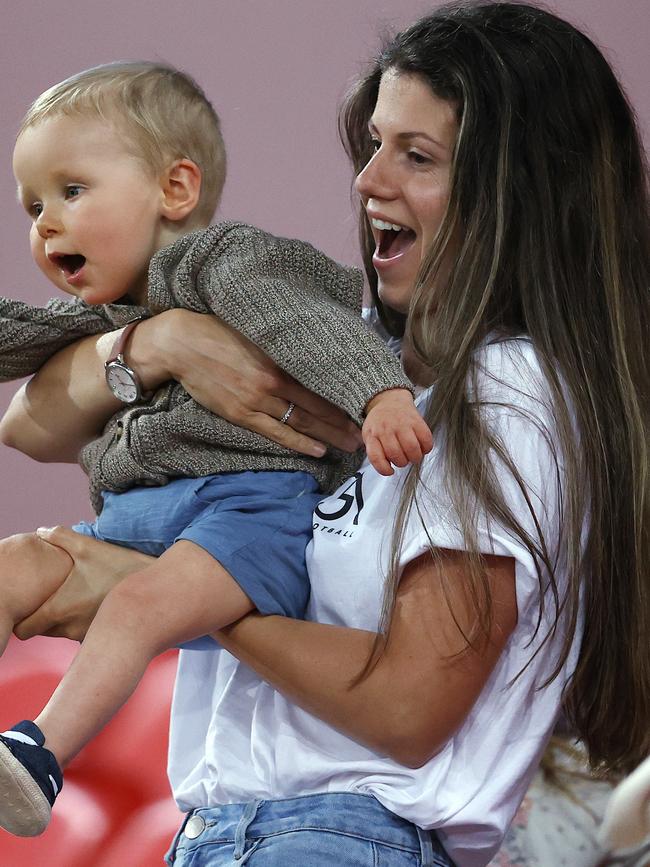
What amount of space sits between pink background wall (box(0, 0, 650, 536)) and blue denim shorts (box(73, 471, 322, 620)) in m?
1.18

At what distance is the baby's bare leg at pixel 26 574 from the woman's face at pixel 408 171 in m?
0.47

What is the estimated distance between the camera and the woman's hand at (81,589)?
131cm

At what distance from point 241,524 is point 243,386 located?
5.9 inches

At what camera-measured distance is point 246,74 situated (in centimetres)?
255

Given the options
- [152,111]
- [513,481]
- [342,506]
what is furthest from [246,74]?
[513,481]

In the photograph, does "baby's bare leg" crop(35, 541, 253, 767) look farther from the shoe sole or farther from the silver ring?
the silver ring

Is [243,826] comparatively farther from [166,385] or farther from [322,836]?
[166,385]

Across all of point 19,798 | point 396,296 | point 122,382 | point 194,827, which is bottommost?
point 194,827

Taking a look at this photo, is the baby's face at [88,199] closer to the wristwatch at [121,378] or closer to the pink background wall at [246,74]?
the wristwatch at [121,378]

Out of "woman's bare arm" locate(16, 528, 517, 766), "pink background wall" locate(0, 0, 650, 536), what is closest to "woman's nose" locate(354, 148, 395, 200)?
"woman's bare arm" locate(16, 528, 517, 766)

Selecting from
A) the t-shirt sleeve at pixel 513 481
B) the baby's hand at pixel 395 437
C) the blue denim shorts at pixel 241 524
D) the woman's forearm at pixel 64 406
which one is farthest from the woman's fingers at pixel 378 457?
the woman's forearm at pixel 64 406

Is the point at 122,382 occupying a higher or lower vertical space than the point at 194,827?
higher

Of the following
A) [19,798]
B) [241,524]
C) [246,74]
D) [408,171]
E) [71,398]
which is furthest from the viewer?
[246,74]

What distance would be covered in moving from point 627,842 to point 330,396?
53 centimetres
